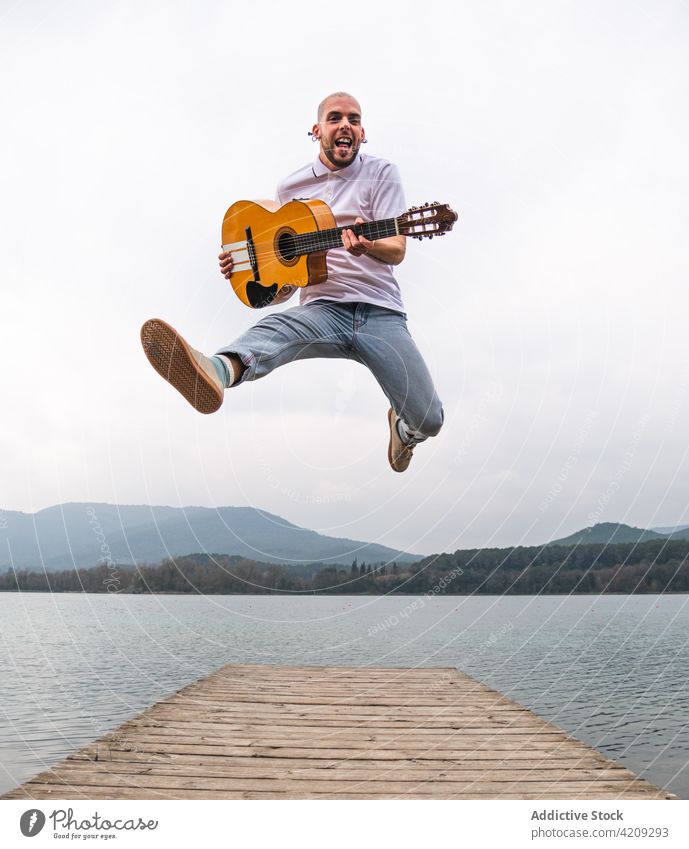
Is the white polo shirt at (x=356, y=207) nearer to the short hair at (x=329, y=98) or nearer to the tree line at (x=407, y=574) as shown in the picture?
the short hair at (x=329, y=98)

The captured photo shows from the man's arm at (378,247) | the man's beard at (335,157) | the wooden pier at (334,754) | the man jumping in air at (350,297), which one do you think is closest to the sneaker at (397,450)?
the man jumping in air at (350,297)

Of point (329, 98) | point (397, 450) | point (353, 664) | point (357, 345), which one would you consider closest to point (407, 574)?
point (397, 450)

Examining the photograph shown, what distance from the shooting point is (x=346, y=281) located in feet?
19.4

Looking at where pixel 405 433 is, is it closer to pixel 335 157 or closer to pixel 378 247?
pixel 378 247

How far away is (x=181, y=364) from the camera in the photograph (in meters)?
4.70

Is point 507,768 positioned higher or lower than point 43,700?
higher

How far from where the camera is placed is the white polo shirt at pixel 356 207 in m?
5.89

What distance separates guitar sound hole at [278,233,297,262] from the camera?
225 inches

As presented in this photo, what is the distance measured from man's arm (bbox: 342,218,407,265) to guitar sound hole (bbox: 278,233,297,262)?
0.45 meters

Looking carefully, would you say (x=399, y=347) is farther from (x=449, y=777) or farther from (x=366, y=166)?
(x=449, y=777)

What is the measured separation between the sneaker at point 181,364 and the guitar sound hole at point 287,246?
4.14ft

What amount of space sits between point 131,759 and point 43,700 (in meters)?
16.5

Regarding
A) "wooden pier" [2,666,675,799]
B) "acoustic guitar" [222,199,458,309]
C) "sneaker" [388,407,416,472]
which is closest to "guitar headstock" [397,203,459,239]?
"acoustic guitar" [222,199,458,309]
